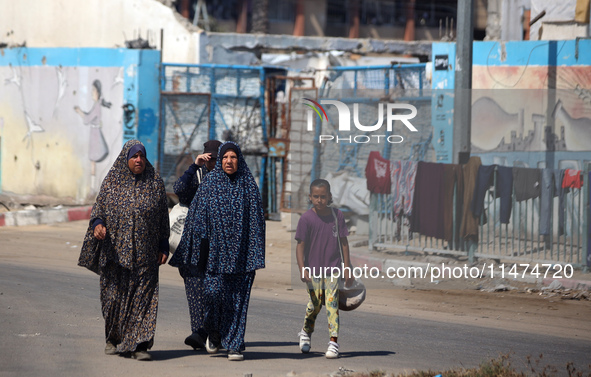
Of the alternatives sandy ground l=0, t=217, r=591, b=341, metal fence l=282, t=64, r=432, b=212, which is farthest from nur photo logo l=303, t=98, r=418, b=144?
sandy ground l=0, t=217, r=591, b=341

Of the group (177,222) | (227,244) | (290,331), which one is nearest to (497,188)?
(290,331)

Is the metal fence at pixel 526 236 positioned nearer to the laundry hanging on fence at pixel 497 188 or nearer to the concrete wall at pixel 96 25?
the laundry hanging on fence at pixel 497 188

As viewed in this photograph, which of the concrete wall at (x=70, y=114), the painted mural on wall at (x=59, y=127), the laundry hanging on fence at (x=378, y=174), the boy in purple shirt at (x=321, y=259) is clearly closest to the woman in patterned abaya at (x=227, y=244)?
the boy in purple shirt at (x=321, y=259)

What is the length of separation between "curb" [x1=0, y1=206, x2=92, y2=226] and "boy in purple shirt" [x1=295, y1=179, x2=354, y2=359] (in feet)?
35.2

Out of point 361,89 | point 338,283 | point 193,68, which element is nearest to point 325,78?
point 361,89

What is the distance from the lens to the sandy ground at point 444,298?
8.21m

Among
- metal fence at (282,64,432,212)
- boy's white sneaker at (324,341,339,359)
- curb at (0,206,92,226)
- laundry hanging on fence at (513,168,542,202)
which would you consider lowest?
boy's white sneaker at (324,341,339,359)

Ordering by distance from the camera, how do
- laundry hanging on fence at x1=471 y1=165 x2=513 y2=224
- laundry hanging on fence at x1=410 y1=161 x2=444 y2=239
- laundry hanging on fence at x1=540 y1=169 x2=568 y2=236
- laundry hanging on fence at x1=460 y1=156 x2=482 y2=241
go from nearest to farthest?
laundry hanging on fence at x1=540 y1=169 x2=568 y2=236 → laundry hanging on fence at x1=471 y1=165 x2=513 y2=224 → laundry hanging on fence at x1=460 y1=156 x2=482 y2=241 → laundry hanging on fence at x1=410 y1=161 x2=444 y2=239

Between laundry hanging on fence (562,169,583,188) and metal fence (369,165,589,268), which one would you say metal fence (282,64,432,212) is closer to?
metal fence (369,165,589,268)

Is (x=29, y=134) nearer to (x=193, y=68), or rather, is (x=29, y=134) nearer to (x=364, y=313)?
(x=193, y=68)

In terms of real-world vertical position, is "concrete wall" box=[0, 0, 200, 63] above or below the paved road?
above

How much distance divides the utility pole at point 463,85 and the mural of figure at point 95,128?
28.4ft

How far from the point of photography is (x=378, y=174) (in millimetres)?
11234

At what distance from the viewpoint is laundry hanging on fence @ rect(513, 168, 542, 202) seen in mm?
10031
